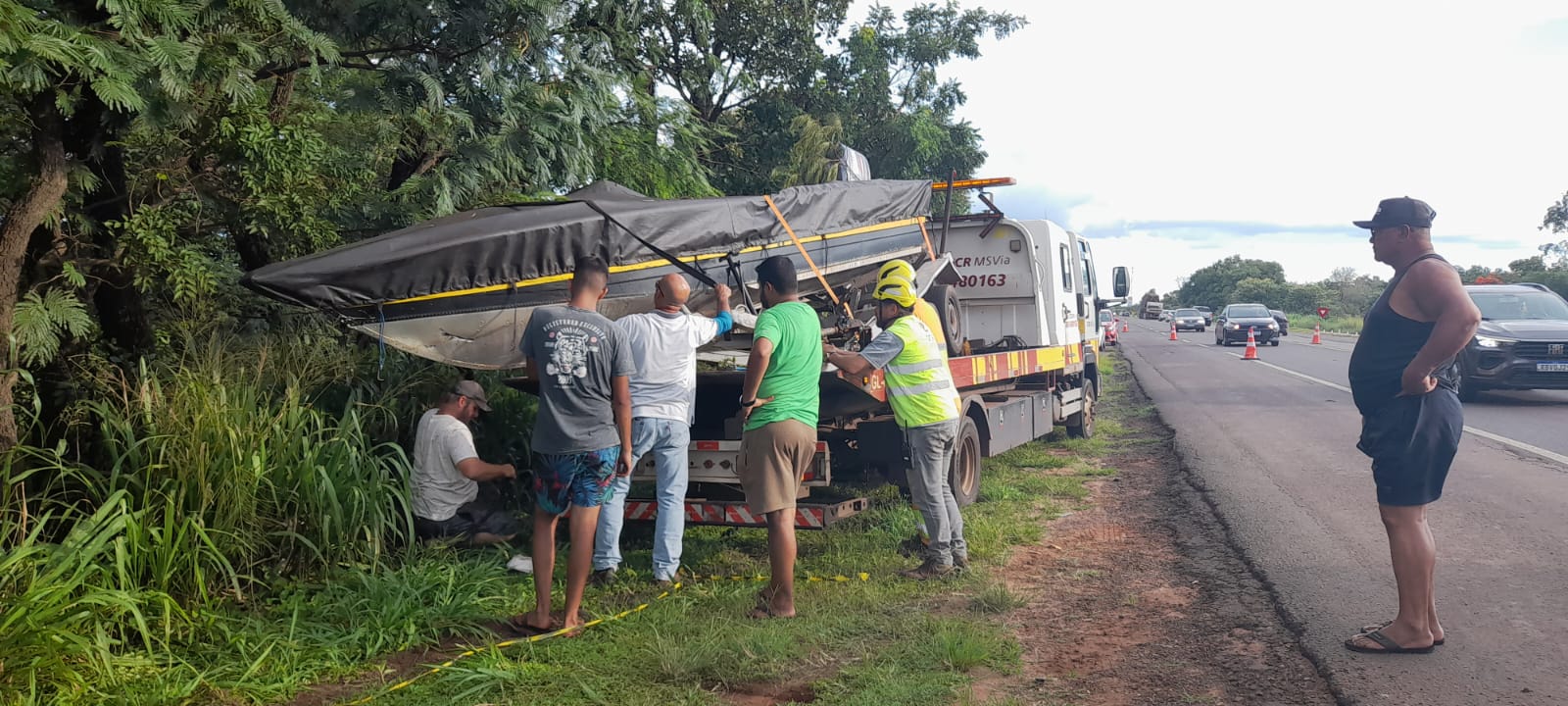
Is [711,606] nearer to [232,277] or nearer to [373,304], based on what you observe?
[373,304]

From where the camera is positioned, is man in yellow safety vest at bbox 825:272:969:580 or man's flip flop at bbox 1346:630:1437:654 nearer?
man's flip flop at bbox 1346:630:1437:654

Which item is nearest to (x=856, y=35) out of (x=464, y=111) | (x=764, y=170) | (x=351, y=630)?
(x=764, y=170)

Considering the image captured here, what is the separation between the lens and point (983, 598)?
5211 millimetres

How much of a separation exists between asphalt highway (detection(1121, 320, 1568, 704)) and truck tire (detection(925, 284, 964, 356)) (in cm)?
223

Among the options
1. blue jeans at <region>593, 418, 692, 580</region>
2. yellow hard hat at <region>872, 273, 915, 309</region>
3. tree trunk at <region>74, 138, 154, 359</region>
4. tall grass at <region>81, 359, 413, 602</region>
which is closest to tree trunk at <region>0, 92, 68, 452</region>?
tree trunk at <region>74, 138, 154, 359</region>

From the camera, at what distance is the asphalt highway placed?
4.04 meters

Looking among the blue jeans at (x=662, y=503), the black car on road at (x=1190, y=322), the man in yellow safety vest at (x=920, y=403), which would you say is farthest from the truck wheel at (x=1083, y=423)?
the black car on road at (x=1190, y=322)

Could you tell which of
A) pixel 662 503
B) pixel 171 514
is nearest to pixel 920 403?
pixel 662 503

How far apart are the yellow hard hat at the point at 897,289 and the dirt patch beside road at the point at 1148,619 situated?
163 cm

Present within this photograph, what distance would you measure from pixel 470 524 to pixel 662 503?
4.26 ft

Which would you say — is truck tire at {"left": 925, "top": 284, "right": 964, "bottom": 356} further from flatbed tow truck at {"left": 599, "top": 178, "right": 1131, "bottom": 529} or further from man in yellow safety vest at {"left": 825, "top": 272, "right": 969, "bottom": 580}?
man in yellow safety vest at {"left": 825, "top": 272, "right": 969, "bottom": 580}

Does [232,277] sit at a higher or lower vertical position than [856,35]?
lower

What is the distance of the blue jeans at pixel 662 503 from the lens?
5.59 metres

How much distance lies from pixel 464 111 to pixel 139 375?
2843 millimetres
